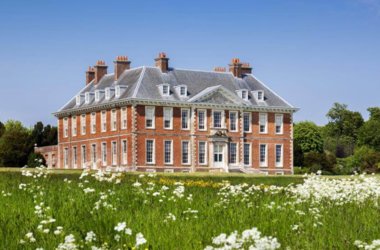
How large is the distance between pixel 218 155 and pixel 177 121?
173 inches

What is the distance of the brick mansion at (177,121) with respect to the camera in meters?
61.4

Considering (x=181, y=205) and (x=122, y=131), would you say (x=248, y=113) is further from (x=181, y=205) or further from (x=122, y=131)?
(x=181, y=205)

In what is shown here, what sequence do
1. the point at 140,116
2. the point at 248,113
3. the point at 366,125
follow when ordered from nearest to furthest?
1. the point at 140,116
2. the point at 248,113
3. the point at 366,125

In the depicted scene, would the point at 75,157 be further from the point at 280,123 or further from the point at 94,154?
the point at 280,123

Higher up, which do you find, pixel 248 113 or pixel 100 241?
pixel 248 113

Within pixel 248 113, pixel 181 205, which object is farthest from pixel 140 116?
pixel 181 205

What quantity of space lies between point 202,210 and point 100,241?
2.40 meters

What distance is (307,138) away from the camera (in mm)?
100188

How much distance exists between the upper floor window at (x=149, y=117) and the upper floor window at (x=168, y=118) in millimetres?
1080

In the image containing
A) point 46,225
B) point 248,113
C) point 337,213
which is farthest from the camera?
point 248,113

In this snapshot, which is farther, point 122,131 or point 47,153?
point 47,153

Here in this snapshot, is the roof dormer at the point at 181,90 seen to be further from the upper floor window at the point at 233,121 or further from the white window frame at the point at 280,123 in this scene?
the white window frame at the point at 280,123

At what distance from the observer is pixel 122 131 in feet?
204

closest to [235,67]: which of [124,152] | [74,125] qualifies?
[124,152]
